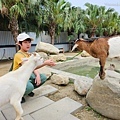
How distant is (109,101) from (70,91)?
101 cm

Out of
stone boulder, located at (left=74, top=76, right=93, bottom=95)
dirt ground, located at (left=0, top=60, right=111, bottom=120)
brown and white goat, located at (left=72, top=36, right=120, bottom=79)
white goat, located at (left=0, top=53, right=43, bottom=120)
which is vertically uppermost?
brown and white goat, located at (left=72, top=36, right=120, bottom=79)

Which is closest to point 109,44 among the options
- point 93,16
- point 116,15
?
point 93,16

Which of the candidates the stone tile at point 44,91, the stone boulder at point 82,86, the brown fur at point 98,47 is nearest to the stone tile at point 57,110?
the stone boulder at point 82,86

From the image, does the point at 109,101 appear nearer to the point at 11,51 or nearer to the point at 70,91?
the point at 70,91

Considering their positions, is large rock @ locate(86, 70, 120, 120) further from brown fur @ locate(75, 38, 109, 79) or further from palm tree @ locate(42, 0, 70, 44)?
palm tree @ locate(42, 0, 70, 44)

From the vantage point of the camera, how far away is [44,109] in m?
2.46

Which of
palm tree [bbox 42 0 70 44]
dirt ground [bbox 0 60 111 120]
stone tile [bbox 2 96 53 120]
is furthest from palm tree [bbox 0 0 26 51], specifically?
stone tile [bbox 2 96 53 120]

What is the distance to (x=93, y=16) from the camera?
39.8 ft

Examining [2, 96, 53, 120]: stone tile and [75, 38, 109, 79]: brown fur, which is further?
[2, 96, 53, 120]: stone tile

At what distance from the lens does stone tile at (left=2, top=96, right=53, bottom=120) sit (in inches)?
89.9

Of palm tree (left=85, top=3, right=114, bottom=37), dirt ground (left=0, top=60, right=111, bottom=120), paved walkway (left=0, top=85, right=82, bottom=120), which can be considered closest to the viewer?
paved walkway (left=0, top=85, right=82, bottom=120)

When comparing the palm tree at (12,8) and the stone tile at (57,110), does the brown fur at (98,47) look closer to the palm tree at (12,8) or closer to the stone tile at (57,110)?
the stone tile at (57,110)

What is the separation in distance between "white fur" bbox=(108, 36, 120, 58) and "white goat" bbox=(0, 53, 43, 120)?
3.00 feet

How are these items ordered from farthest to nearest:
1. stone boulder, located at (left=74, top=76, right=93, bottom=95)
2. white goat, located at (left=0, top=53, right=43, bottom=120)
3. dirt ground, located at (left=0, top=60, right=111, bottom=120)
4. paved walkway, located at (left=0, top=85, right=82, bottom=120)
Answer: stone boulder, located at (left=74, top=76, right=93, bottom=95), dirt ground, located at (left=0, top=60, right=111, bottom=120), paved walkway, located at (left=0, top=85, right=82, bottom=120), white goat, located at (left=0, top=53, right=43, bottom=120)
